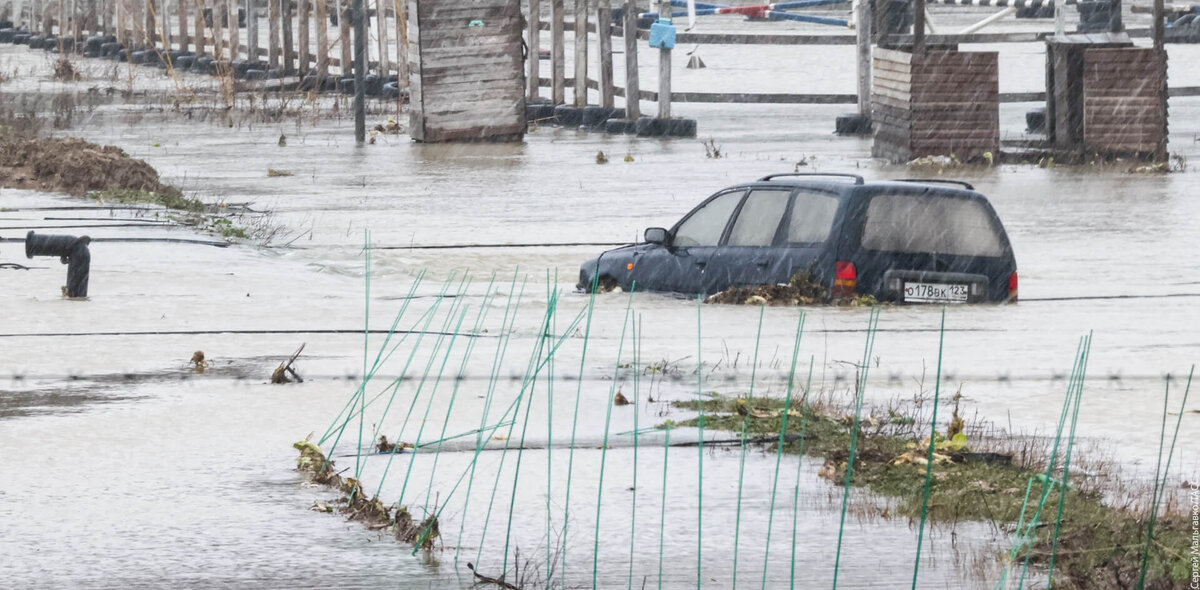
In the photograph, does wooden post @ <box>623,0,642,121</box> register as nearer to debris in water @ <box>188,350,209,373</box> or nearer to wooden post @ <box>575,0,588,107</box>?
wooden post @ <box>575,0,588,107</box>

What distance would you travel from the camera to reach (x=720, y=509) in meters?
Answer: 7.09

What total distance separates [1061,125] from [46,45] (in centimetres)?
4742

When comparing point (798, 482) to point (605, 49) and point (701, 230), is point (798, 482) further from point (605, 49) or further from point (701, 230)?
point (605, 49)

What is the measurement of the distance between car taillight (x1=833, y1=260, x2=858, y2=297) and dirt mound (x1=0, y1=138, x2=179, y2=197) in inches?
403


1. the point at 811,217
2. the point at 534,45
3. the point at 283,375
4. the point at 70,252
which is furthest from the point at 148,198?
the point at 534,45

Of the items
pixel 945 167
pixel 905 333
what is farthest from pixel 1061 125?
pixel 905 333

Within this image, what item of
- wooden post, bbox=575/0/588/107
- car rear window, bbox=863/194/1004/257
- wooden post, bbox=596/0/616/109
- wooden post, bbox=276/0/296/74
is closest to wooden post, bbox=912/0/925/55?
wooden post, bbox=575/0/588/107

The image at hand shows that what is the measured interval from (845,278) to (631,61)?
19.4 metres

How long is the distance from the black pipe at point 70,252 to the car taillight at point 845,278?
15.7 ft

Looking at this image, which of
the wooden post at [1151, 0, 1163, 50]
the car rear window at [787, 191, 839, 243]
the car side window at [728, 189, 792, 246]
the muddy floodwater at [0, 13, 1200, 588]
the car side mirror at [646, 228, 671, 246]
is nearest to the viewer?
the muddy floodwater at [0, 13, 1200, 588]

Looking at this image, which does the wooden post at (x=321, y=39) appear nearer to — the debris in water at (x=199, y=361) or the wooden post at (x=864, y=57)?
the wooden post at (x=864, y=57)

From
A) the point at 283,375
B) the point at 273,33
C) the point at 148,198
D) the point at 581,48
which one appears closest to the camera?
the point at 283,375

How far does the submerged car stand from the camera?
43.9 feet

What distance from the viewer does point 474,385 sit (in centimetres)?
969
